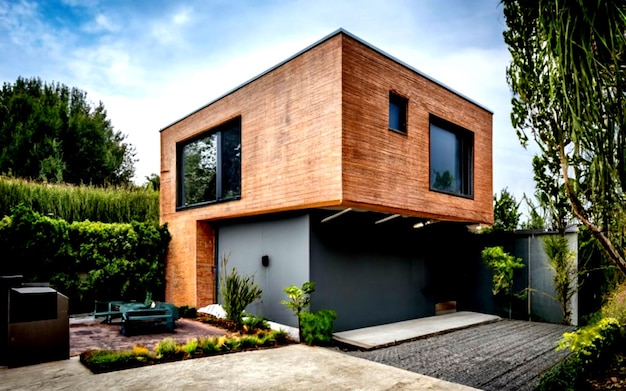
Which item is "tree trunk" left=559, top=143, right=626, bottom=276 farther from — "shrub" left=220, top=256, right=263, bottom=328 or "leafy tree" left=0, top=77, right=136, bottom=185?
"leafy tree" left=0, top=77, right=136, bottom=185

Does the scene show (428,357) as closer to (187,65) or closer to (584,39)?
(584,39)

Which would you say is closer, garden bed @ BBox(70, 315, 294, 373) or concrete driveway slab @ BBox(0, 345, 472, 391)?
concrete driveway slab @ BBox(0, 345, 472, 391)

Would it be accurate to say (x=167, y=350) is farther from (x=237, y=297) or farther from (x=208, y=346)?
(x=237, y=297)

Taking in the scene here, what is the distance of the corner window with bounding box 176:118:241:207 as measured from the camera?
9.42 metres

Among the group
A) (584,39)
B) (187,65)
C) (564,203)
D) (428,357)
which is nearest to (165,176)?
(187,65)

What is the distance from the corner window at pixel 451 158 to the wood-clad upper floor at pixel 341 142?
25mm

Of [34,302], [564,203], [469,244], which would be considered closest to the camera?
[564,203]

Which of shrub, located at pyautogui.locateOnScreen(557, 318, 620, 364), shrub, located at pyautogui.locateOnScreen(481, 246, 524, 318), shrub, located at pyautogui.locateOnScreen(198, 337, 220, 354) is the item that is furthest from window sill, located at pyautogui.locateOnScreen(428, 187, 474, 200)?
shrub, located at pyautogui.locateOnScreen(198, 337, 220, 354)

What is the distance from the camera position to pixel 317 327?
281 inches

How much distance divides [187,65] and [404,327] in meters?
9.07

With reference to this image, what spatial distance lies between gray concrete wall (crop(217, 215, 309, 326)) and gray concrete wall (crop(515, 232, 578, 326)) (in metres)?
6.24

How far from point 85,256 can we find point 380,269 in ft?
23.4

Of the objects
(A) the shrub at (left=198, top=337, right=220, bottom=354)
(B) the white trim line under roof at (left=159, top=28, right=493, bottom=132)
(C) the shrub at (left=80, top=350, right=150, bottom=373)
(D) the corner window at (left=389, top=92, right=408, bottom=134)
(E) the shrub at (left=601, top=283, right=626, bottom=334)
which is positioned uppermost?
(B) the white trim line under roof at (left=159, top=28, right=493, bottom=132)

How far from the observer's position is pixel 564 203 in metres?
5.41
